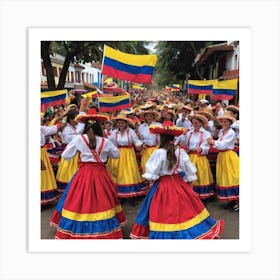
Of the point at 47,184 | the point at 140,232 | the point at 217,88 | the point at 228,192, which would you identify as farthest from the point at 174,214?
the point at 217,88

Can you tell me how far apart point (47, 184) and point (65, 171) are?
40 cm

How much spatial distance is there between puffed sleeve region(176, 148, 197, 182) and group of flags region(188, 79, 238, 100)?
152 inches

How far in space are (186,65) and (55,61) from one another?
913 cm

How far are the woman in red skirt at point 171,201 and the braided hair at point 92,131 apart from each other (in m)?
0.76

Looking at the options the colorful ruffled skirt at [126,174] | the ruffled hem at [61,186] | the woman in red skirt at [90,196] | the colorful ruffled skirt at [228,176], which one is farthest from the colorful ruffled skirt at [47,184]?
the colorful ruffled skirt at [228,176]

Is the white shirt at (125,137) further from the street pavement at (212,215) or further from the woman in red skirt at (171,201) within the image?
the woman in red skirt at (171,201)

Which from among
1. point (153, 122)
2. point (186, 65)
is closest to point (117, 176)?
point (153, 122)

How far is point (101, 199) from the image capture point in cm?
401

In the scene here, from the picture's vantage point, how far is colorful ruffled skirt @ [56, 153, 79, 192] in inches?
223

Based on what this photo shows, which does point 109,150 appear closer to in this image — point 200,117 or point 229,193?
point 200,117

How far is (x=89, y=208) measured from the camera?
394 cm

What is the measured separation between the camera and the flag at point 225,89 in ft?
24.5
